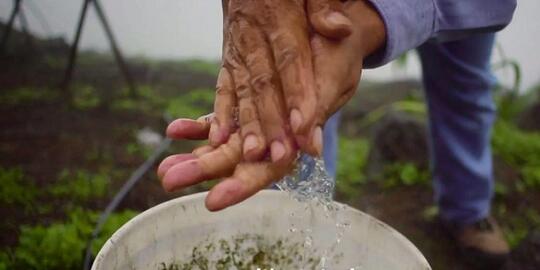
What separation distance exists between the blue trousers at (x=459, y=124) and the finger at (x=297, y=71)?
0.75 m

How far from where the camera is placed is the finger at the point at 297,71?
0.94m

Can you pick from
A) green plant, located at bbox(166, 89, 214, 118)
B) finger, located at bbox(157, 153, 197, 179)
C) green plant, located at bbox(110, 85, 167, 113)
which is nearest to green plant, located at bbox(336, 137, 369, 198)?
green plant, located at bbox(166, 89, 214, 118)

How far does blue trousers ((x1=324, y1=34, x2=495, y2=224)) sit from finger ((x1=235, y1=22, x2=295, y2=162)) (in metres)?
0.74

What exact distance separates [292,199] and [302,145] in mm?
219

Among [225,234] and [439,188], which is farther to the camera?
[439,188]

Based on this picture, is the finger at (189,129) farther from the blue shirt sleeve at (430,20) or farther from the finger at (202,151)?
the blue shirt sleeve at (430,20)

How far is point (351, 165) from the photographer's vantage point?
2812 mm

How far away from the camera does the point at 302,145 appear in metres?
0.96

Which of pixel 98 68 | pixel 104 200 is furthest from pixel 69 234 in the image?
pixel 98 68

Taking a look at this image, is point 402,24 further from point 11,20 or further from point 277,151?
point 11,20

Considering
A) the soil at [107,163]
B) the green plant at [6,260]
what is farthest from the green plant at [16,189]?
the green plant at [6,260]

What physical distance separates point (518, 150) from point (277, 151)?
2.38 meters

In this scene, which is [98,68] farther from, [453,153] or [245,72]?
[245,72]

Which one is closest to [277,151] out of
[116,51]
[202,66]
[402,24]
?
[402,24]
